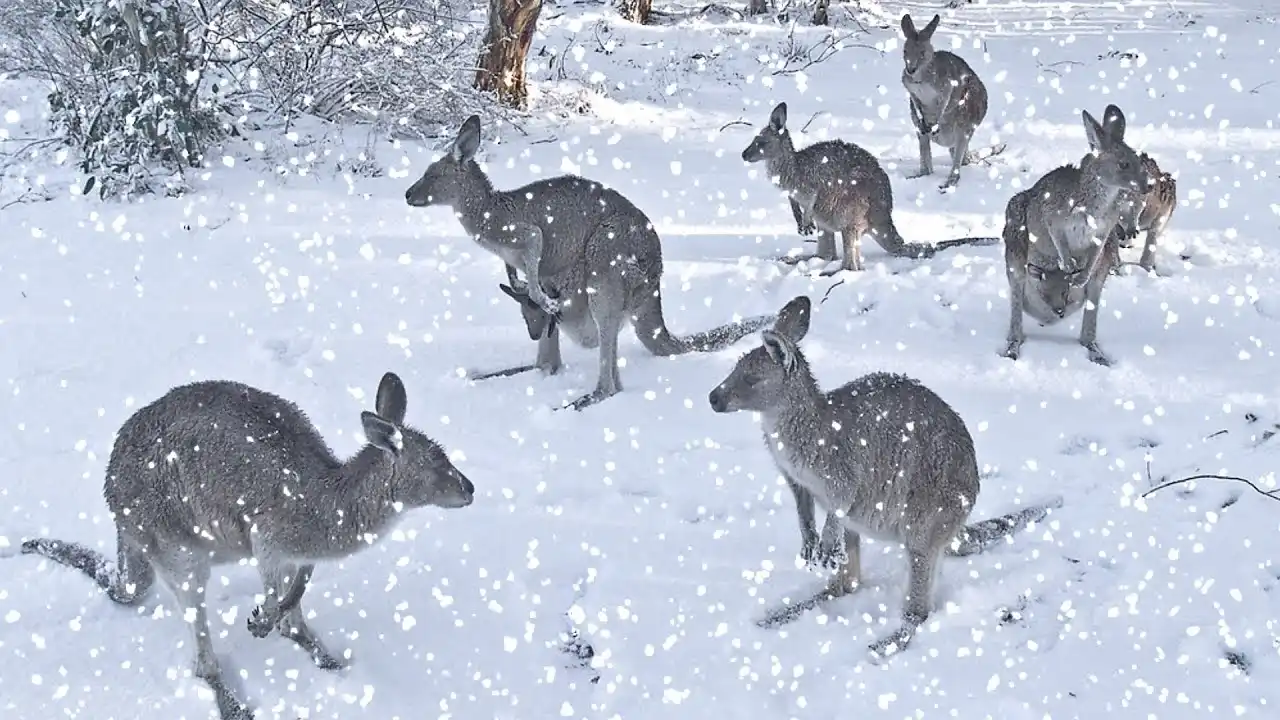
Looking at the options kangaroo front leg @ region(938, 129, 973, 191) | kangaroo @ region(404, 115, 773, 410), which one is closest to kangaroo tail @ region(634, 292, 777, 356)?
kangaroo @ region(404, 115, 773, 410)

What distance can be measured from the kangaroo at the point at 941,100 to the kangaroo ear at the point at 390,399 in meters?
7.09

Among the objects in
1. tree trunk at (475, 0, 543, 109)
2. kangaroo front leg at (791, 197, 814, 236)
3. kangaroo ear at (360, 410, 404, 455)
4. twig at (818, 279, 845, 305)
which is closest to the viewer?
kangaroo ear at (360, 410, 404, 455)

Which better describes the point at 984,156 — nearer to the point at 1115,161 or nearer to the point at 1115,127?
the point at 1115,127

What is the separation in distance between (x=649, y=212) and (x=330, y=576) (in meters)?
5.55

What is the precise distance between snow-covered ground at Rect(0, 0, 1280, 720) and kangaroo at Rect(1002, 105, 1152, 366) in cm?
25

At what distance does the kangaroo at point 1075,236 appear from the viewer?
736 centimetres

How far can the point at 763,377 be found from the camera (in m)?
5.12

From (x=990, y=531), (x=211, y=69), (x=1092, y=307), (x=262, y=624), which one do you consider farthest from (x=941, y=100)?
(x=262, y=624)

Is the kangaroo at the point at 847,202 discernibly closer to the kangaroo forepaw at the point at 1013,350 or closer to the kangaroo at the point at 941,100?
the kangaroo forepaw at the point at 1013,350

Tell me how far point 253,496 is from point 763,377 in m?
2.13

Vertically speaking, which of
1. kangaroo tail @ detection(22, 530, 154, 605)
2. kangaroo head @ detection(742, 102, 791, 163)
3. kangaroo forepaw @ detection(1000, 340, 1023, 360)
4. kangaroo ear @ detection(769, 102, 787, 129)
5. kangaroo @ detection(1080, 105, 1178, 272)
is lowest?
kangaroo forepaw @ detection(1000, 340, 1023, 360)

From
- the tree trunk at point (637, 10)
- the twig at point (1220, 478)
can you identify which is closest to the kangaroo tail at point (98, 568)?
the twig at point (1220, 478)

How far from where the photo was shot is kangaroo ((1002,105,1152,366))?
7.36m

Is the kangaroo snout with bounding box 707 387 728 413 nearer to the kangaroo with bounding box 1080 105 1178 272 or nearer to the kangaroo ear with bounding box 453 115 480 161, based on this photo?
the kangaroo ear with bounding box 453 115 480 161
